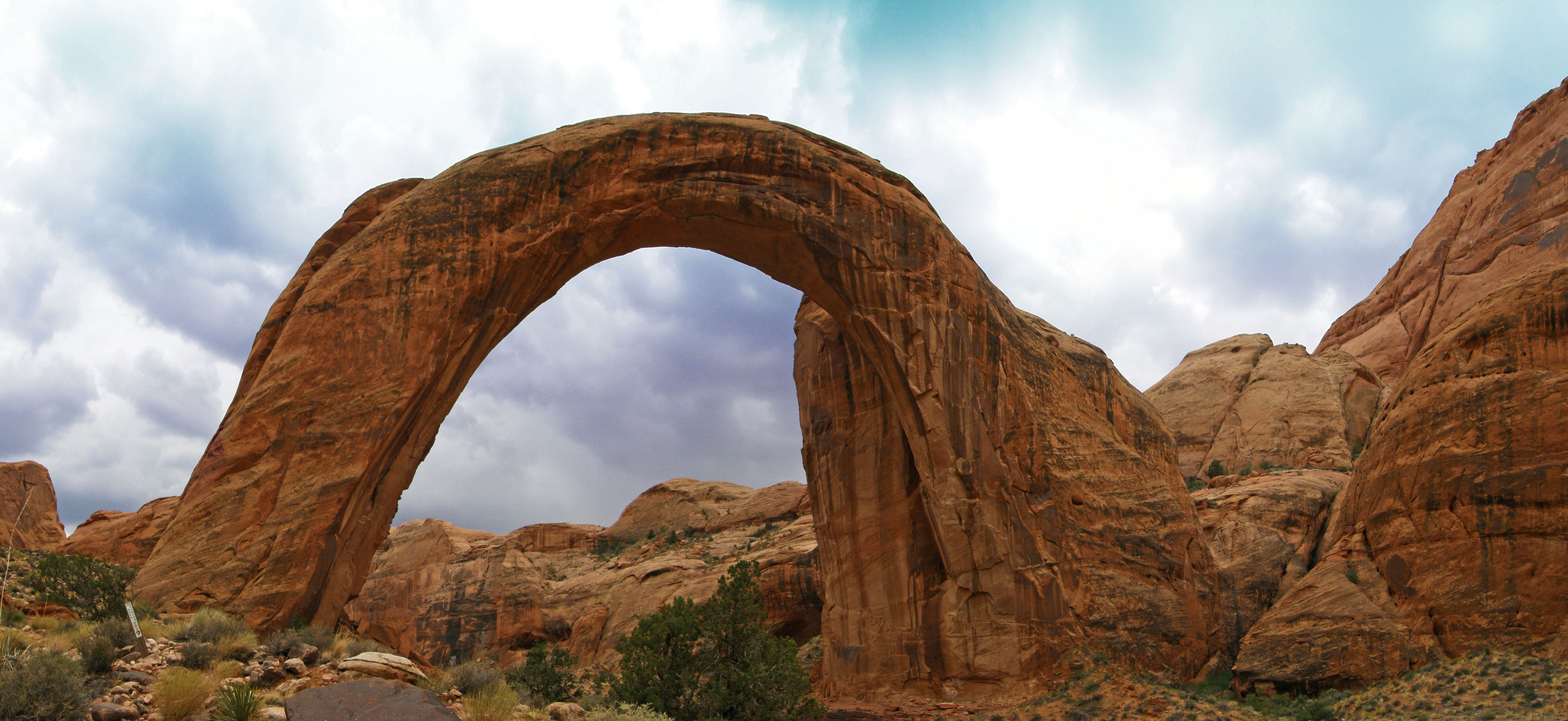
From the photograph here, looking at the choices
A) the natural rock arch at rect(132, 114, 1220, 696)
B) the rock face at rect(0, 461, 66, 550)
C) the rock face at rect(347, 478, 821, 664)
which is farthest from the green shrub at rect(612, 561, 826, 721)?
the rock face at rect(0, 461, 66, 550)

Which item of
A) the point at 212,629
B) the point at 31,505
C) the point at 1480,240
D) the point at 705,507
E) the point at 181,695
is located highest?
the point at 1480,240

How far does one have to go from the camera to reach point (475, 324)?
50.0ft

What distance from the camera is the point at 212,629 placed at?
10742mm

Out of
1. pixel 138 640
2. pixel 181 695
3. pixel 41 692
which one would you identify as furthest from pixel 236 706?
pixel 138 640

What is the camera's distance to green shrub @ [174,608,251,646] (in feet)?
33.9

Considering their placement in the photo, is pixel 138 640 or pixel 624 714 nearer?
pixel 138 640

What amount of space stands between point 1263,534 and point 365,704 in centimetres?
2242

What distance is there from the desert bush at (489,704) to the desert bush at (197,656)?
255 centimetres

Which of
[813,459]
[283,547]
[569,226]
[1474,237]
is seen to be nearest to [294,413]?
[283,547]

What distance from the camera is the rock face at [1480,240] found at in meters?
30.7

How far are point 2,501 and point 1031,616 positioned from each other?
31334 millimetres

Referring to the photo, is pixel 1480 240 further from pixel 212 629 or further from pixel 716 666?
pixel 212 629

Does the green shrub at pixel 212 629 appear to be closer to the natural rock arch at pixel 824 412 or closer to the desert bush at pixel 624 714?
the natural rock arch at pixel 824 412

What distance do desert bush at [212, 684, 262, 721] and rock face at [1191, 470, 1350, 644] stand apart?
20.8 m
